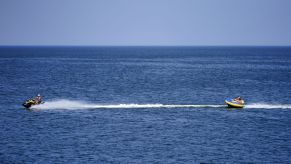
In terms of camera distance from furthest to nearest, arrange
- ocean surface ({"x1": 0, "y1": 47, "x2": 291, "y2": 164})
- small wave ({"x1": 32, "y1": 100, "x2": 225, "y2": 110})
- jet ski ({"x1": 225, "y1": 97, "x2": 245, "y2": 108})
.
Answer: small wave ({"x1": 32, "y1": 100, "x2": 225, "y2": 110}), jet ski ({"x1": 225, "y1": 97, "x2": 245, "y2": 108}), ocean surface ({"x1": 0, "y1": 47, "x2": 291, "y2": 164})

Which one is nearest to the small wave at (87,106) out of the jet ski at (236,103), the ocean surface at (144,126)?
the ocean surface at (144,126)

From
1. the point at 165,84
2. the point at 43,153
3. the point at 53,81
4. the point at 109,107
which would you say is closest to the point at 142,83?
the point at 165,84

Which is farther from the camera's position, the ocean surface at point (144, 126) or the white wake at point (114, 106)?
the white wake at point (114, 106)

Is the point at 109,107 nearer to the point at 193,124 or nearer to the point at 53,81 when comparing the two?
the point at 193,124

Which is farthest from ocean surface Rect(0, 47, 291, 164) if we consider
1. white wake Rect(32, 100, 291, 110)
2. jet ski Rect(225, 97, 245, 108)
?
jet ski Rect(225, 97, 245, 108)

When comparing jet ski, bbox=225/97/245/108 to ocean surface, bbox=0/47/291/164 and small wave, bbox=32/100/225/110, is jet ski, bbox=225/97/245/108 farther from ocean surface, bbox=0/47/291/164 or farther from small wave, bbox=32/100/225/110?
small wave, bbox=32/100/225/110

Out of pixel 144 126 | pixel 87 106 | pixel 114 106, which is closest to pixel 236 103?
pixel 114 106

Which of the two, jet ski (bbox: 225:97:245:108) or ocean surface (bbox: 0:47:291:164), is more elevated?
jet ski (bbox: 225:97:245:108)

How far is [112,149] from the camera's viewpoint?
50438mm

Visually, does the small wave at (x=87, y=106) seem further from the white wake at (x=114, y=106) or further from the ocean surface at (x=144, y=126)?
the ocean surface at (x=144, y=126)

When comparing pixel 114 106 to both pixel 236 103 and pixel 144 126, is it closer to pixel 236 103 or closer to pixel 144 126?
pixel 144 126

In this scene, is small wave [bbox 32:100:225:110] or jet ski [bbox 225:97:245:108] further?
small wave [bbox 32:100:225:110]

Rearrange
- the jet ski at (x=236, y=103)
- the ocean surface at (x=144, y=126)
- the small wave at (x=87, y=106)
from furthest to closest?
the small wave at (x=87, y=106) → the jet ski at (x=236, y=103) → the ocean surface at (x=144, y=126)

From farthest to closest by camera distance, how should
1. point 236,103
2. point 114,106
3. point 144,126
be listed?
point 114,106 < point 236,103 < point 144,126
